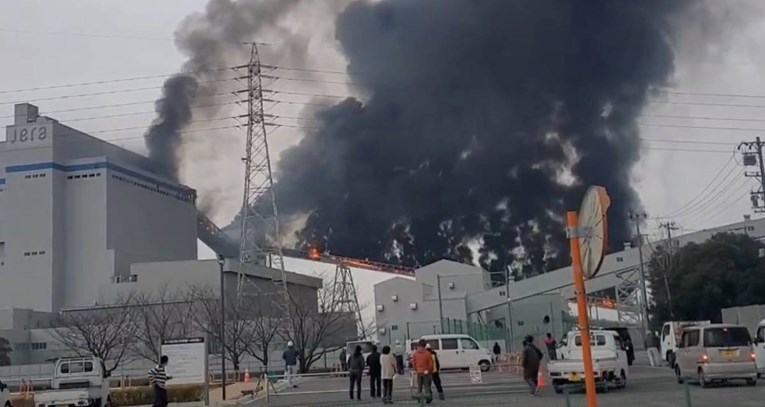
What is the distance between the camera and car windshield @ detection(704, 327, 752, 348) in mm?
23453

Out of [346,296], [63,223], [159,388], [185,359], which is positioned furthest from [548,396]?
[63,223]

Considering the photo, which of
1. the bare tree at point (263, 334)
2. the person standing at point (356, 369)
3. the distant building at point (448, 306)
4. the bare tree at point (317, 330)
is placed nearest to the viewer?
the person standing at point (356, 369)

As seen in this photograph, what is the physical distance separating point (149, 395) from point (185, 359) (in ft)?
21.0

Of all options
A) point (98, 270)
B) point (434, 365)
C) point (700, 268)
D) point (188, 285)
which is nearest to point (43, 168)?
point (98, 270)

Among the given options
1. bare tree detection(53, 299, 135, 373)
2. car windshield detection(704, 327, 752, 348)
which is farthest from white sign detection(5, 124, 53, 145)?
car windshield detection(704, 327, 752, 348)

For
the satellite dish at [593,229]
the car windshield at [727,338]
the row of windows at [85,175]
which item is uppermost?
the row of windows at [85,175]

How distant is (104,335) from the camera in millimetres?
59344

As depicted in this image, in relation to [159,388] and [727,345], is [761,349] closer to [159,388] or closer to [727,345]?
[727,345]

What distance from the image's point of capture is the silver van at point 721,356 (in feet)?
75.9

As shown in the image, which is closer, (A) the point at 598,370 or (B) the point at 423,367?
(B) the point at 423,367

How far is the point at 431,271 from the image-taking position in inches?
3115

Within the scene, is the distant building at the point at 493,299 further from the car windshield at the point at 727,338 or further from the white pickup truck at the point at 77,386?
the car windshield at the point at 727,338

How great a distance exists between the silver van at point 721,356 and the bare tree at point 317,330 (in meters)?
28.1

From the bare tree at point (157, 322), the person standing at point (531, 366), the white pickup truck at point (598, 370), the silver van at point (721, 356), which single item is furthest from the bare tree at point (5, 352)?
the silver van at point (721, 356)
